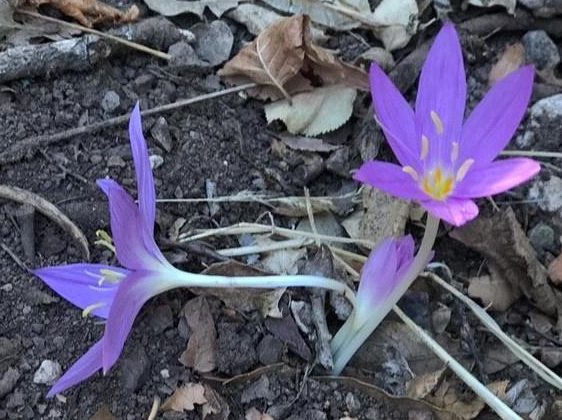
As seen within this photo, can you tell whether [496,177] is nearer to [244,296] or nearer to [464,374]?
[464,374]

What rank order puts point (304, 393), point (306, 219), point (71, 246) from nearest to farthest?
point (304, 393), point (71, 246), point (306, 219)

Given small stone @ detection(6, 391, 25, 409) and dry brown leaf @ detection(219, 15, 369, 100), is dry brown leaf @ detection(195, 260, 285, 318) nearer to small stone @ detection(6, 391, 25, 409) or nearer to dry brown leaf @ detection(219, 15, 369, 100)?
small stone @ detection(6, 391, 25, 409)

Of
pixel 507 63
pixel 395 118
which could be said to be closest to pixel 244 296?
pixel 395 118

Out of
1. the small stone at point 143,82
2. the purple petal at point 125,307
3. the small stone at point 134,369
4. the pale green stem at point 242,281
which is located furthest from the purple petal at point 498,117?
the small stone at point 143,82

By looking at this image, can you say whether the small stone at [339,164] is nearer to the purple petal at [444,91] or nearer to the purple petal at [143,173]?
the purple petal at [444,91]

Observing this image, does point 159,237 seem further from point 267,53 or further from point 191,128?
point 267,53

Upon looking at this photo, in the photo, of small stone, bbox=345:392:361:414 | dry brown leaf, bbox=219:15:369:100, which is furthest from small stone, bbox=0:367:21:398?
dry brown leaf, bbox=219:15:369:100

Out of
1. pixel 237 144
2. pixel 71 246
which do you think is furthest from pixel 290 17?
pixel 71 246
